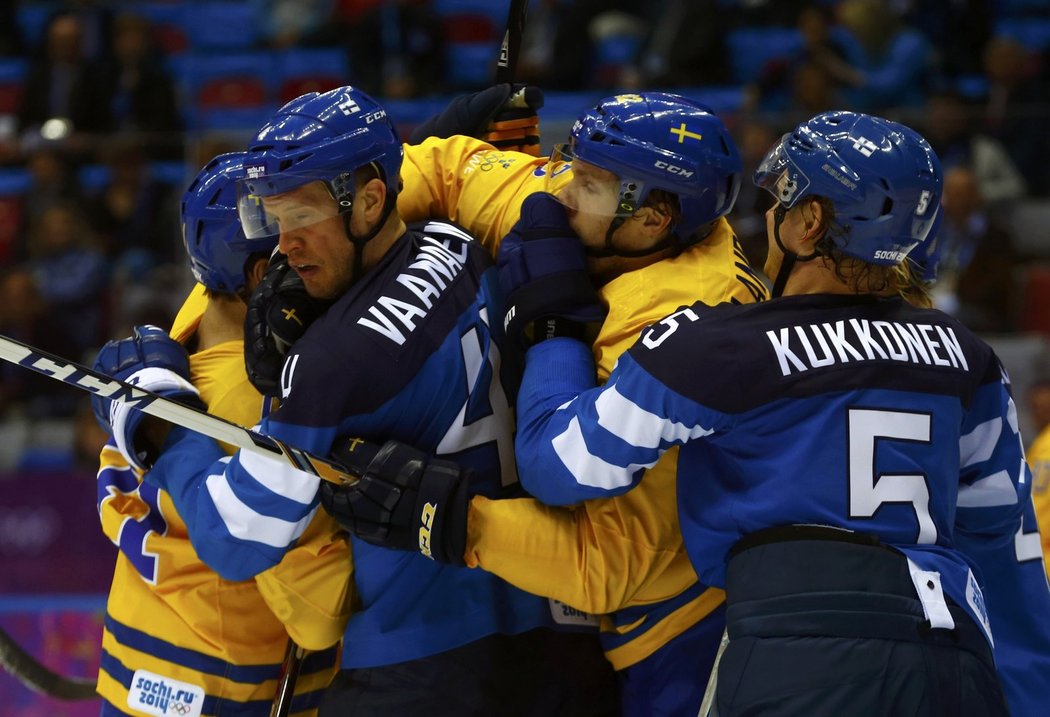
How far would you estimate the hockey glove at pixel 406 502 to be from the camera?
265 cm

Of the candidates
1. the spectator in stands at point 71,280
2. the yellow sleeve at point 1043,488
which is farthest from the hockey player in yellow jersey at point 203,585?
the spectator in stands at point 71,280

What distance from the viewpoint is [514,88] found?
352 cm

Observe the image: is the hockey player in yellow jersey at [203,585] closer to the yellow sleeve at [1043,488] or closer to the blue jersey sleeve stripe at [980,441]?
the blue jersey sleeve stripe at [980,441]

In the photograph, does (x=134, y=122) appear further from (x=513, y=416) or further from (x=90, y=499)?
(x=513, y=416)

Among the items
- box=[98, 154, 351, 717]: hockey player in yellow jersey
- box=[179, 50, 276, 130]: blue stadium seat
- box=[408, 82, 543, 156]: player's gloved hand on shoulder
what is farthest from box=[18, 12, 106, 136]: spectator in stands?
box=[98, 154, 351, 717]: hockey player in yellow jersey

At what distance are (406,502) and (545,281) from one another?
512 mm

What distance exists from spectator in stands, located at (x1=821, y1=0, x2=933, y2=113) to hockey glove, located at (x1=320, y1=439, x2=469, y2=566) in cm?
519

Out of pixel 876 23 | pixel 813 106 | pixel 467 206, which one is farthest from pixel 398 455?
pixel 876 23

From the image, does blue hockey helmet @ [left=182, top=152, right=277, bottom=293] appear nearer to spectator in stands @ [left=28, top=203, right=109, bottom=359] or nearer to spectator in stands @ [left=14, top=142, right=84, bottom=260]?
spectator in stands @ [left=28, top=203, right=109, bottom=359]

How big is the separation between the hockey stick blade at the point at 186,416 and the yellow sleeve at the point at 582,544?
11.5 inches

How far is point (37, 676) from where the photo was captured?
13.1 ft

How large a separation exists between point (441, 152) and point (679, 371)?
1.07 meters

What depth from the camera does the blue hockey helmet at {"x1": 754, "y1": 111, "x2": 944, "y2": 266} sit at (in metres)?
2.56

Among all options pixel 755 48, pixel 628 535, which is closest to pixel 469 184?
→ pixel 628 535
